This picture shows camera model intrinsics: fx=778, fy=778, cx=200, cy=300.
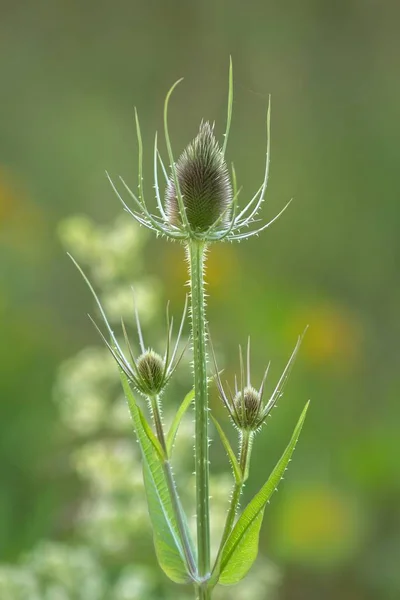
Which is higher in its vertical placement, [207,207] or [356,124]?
[356,124]

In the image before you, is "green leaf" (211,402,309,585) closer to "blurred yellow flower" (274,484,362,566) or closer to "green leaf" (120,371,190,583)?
"green leaf" (120,371,190,583)

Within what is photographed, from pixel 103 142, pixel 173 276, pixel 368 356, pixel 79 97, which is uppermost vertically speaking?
pixel 79 97

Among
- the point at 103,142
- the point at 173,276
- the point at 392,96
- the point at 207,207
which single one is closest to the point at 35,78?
the point at 103,142

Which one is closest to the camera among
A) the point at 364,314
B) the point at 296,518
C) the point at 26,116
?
the point at 296,518

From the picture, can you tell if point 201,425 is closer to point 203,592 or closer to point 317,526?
point 203,592

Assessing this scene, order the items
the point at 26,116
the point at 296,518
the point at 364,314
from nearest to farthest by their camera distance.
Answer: the point at 296,518
the point at 364,314
the point at 26,116

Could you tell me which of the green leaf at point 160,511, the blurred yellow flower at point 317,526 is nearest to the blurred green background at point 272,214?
the blurred yellow flower at point 317,526

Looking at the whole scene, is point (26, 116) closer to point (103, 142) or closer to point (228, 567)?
point (103, 142)

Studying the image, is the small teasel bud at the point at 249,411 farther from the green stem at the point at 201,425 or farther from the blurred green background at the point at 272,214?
the blurred green background at the point at 272,214
